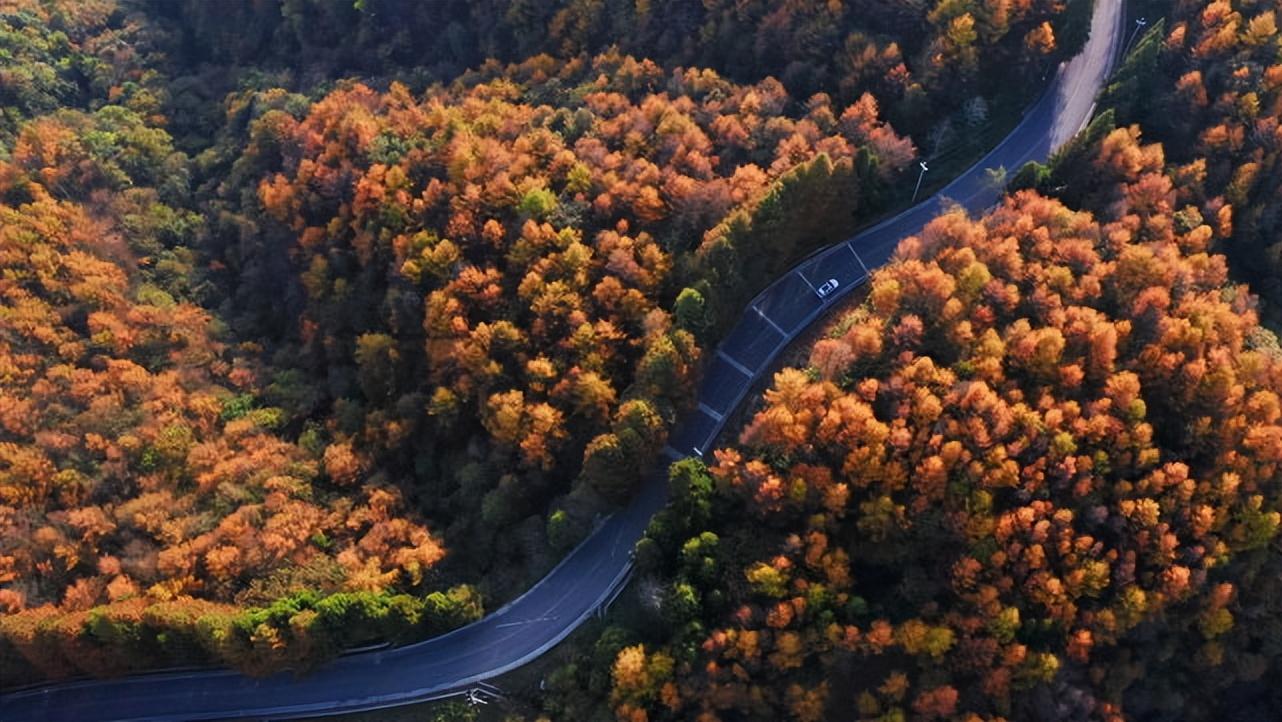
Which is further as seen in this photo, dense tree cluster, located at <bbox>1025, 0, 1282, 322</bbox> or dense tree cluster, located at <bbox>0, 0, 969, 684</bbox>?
dense tree cluster, located at <bbox>1025, 0, 1282, 322</bbox>

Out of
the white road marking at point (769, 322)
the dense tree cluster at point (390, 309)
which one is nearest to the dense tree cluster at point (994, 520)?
the white road marking at point (769, 322)

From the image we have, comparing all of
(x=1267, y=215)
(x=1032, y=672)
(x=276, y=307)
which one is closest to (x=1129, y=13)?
(x=1267, y=215)

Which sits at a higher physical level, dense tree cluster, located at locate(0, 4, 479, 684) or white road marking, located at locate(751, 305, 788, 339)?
dense tree cluster, located at locate(0, 4, 479, 684)

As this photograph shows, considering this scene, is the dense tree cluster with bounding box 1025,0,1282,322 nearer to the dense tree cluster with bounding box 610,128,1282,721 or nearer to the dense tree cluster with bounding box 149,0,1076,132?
the dense tree cluster with bounding box 149,0,1076,132

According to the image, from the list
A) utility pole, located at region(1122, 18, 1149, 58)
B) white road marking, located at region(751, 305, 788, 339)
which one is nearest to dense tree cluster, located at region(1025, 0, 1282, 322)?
utility pole, located at region(1122, 18, 1149, 58)

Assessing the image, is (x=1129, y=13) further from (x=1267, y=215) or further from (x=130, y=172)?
(x=130, y=172)

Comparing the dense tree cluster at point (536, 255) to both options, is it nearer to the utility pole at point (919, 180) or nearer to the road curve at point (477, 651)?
the road curve at point (477, 651)
